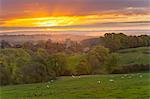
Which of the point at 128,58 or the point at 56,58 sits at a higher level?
the point at 56,58

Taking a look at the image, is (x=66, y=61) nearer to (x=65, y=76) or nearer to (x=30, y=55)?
(x=65, y=76)

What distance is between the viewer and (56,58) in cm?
2697

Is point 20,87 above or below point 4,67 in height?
below

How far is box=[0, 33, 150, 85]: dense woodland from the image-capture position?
22.5m

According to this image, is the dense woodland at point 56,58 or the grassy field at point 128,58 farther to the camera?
the grassy field at point 128,58

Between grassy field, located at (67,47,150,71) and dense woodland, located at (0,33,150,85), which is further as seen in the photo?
grassy field, located at (67,47,150,71)

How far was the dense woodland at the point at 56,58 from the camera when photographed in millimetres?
22453

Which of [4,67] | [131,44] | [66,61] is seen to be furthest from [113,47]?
[4,67]

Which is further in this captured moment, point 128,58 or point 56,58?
point 128,58

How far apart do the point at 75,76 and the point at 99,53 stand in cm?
310

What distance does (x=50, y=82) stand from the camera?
1087 inches

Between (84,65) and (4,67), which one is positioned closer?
(4,67)

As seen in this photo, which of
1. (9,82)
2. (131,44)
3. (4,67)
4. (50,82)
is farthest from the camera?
(131,44)

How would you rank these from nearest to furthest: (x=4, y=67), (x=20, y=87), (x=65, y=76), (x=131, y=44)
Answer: (x=4, y=67) < (x=20, y=87) < (x=65, y=76) < (x=131, y=44)
